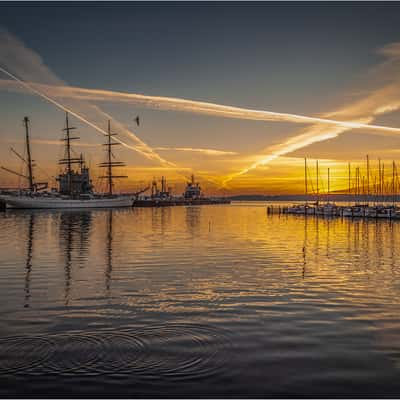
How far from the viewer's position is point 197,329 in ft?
37.9

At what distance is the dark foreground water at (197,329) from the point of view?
26.4 ft

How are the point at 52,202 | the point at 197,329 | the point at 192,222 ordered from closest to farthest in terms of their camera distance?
the point at 197,329 → the point at 192,222 → the point at 52,202

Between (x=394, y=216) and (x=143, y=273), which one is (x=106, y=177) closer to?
(x=394, y=216)

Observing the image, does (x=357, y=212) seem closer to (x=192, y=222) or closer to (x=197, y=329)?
(x=192, y=222)

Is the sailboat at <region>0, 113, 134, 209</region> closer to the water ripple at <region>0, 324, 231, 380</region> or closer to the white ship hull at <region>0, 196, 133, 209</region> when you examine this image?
the white ship hull at <region>0, 196, 133, 209</region>

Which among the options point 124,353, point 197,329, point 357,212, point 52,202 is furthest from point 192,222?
point 52,202

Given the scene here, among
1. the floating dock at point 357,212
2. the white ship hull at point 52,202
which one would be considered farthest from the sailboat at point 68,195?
the floating dock at point 357,212

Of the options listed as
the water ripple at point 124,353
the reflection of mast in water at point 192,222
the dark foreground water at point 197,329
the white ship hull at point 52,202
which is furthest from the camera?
the white ship hull at point 52,202

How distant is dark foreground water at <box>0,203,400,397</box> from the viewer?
26.4 feet

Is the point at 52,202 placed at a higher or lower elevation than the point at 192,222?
higher

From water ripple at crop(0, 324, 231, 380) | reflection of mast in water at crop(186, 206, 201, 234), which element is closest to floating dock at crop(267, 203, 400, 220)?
reflection of mast in water at crop(186, 206, 201, 234)

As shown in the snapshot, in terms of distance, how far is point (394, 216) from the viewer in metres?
80.2

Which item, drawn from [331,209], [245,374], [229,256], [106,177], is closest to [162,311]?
[245,374]

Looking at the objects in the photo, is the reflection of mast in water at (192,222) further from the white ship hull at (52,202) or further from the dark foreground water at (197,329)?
the white ship hull at (52,202)
